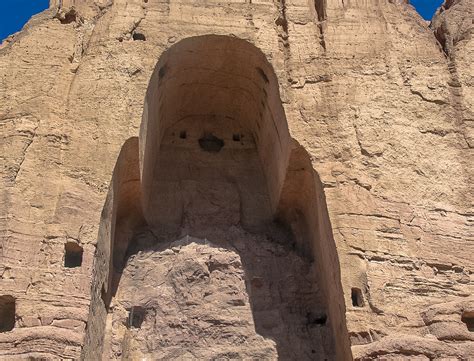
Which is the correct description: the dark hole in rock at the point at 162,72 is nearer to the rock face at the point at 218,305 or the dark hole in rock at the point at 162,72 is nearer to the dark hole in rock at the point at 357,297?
the rock face at the point at 218,305

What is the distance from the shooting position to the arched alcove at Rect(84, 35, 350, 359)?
22.8ft

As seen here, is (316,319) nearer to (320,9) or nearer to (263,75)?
(263,75)

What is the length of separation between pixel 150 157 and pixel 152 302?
178cm

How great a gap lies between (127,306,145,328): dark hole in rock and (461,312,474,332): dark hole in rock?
126 inches

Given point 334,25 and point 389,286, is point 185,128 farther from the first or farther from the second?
point 389,286

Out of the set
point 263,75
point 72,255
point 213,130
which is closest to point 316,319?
point 72,255

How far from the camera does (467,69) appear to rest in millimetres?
7824

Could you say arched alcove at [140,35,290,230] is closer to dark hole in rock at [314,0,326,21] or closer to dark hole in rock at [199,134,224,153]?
dark hole in rock at [199,134,224,153]

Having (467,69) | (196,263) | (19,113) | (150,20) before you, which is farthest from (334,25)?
(19,113)

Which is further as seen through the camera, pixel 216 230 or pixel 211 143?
pixel 211 143

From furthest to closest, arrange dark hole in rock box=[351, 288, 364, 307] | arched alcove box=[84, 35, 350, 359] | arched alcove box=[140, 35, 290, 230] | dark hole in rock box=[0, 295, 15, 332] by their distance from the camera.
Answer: arched alcove box=[140, 35, 290, 230] → arched alcove box=[84, 35, 350, 359] → dark hole in rock box=[351, 288, 364, 307] → dark hole in rock box=[0, 295, 15, 332]

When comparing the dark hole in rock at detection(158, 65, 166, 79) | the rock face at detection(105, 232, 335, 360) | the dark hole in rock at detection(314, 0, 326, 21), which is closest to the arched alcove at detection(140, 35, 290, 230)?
the dark hole in rock at detection(158, 65, 166, 79)

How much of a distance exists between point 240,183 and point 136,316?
2.26m

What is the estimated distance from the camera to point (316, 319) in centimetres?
724
